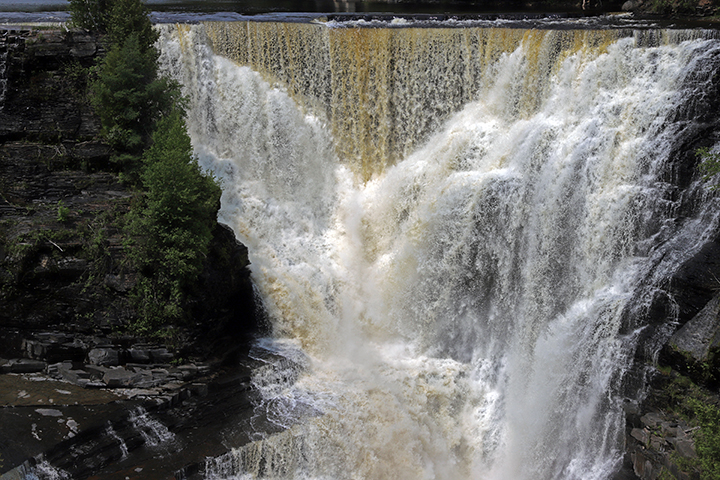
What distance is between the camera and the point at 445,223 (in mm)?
19859

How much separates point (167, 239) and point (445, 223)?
8.16 meters

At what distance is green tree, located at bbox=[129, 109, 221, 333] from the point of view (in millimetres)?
17250

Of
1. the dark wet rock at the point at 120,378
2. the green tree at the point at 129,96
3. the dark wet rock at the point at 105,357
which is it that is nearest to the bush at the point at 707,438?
the dark wet rock at the point at 120,378

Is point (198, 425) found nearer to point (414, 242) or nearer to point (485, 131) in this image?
point (414, 242)

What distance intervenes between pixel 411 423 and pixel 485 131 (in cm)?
940

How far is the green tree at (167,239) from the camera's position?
17.2 meters

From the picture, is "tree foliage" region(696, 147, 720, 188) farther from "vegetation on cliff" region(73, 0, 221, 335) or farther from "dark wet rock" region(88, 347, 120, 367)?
"dark wet rock" region(88, 347, 120, 367)

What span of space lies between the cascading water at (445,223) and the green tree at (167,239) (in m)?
3.21

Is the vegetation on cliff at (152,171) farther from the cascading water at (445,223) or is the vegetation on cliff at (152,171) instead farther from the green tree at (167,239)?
the cascading water at (445,223)

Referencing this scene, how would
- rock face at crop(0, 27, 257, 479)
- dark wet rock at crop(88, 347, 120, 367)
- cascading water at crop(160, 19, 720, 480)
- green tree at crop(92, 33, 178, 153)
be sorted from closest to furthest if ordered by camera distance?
rock face at crop(0, 27, 257, 479), cascading water at crop(160, 19, 720, 480), dark wet rock at crop(88, 347, 120, 367), green tree at crop(92, 33, 178, 153)

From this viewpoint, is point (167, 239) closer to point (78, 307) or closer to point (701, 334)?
point (78, 307)

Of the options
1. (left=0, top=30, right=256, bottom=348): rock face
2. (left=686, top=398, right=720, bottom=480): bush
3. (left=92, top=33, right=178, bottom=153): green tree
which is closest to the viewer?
(left=686, top=398, right=720, bottom=480): bush

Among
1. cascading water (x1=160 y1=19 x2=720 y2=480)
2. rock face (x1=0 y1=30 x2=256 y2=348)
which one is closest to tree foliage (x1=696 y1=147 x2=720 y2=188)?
cascading water (x1=160 y1=19 x2=720 y2=480)

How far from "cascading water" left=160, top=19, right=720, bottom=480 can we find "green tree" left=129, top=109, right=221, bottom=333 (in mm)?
3205
